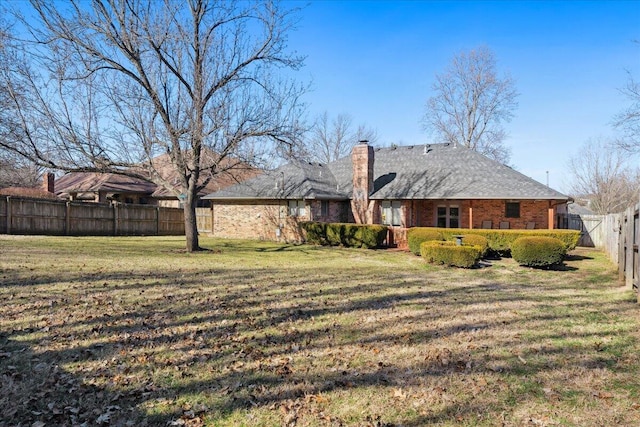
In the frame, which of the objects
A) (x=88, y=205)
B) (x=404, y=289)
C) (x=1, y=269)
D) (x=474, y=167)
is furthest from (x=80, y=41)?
(x=474, y=167)

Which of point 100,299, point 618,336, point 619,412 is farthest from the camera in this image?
point 100,299

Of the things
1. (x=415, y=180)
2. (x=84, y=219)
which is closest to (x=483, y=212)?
(x=415, y=180)

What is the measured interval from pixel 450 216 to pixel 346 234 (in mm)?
6030

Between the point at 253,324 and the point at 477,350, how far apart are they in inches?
125

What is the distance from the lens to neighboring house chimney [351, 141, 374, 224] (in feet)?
72.4

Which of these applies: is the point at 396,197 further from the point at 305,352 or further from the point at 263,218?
the point at 305,352

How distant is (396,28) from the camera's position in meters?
16.2

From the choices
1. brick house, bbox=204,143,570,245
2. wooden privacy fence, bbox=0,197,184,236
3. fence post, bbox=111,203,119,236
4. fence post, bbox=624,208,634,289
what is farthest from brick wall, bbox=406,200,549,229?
fence post, bbox=111,203,119,236

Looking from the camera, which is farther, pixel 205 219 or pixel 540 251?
pixel 205 219

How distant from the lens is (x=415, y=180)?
22.3 metres

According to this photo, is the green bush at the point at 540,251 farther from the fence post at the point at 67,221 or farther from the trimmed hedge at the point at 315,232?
the fence post at the point at 67,221

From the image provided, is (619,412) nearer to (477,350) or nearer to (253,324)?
(477,350)

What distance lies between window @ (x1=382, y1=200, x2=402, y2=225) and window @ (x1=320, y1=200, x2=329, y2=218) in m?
3.06

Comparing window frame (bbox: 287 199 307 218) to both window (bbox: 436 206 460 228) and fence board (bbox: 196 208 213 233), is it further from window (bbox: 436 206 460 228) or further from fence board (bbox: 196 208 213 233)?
window (bbox: 436 206 460 228)
